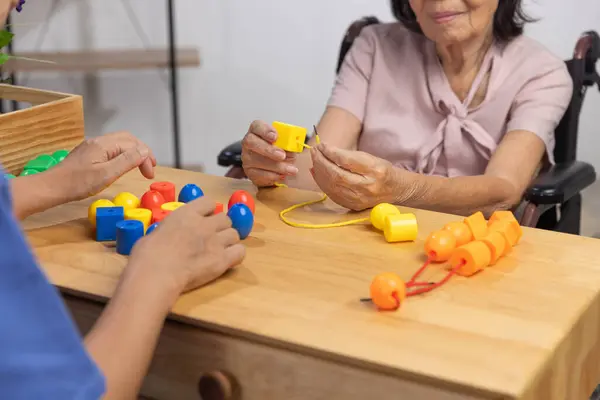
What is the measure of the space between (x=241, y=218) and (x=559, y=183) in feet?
2.65

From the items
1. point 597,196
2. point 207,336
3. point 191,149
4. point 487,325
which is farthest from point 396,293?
point 191,149

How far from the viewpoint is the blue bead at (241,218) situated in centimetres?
125

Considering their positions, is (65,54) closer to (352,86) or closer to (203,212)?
(352,86)

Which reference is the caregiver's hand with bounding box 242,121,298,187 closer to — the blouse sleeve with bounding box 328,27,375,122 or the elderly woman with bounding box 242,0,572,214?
the elderly woman with bounding box 242,0,572,214

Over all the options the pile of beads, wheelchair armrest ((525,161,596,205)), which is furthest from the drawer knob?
wheelchair armrest ((525,161,596,205))

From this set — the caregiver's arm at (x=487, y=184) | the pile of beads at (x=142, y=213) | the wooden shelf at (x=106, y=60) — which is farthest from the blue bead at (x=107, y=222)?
the wooden shelf at (x=106, y=60)

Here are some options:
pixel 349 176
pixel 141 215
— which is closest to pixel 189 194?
pixel 141 215

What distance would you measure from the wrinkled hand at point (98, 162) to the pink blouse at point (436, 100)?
70cm

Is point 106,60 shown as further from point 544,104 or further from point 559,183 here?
point 559,183

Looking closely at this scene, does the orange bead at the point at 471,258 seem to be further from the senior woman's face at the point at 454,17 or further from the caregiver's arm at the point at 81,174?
the senior woman's face at the point at 454,17

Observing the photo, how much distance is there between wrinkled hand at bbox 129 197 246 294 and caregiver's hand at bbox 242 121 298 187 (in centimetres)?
35

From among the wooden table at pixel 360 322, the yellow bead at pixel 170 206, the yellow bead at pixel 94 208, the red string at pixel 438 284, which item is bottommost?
the wooden table at pixel 360 322

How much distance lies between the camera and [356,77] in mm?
2047

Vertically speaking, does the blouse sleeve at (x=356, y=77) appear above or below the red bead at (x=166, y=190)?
above
